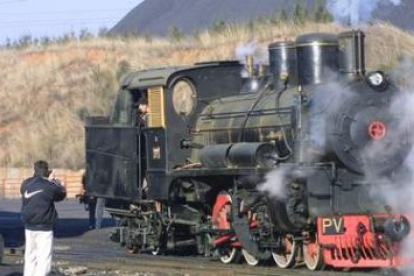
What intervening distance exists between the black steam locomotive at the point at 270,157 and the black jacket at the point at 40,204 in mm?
3707

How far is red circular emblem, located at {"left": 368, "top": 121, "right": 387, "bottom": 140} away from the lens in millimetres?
15383

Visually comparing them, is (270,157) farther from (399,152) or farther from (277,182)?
(399,152)

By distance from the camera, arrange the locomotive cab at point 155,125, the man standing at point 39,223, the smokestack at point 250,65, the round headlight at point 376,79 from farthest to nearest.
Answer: the smokestack at point 250,65 < the locomotive cab at point 155,125 < the round headlight at point 376,79 < the man standing at point 39,223

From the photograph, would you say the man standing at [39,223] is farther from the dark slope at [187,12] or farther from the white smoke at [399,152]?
the dark slope at [187,12]

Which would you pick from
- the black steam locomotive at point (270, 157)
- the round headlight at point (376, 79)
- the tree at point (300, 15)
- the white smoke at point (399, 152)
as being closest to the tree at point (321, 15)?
the tree at point (300, 15)

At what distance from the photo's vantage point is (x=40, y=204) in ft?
43.6

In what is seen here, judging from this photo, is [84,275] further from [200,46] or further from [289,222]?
[200,46]

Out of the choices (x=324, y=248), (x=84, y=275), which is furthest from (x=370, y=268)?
(x=84, y=275)

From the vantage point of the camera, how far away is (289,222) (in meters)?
15.6

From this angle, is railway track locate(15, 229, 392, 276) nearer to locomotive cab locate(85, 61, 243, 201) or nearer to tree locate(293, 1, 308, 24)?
locomotive cab locate(85, 61, 243, 201)

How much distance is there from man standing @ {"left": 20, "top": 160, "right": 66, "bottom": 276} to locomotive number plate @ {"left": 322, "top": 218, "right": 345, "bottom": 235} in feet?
12.5

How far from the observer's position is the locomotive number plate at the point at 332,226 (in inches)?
588

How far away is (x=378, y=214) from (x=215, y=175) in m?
3.12

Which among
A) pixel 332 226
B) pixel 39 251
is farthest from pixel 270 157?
pixel 39 251
